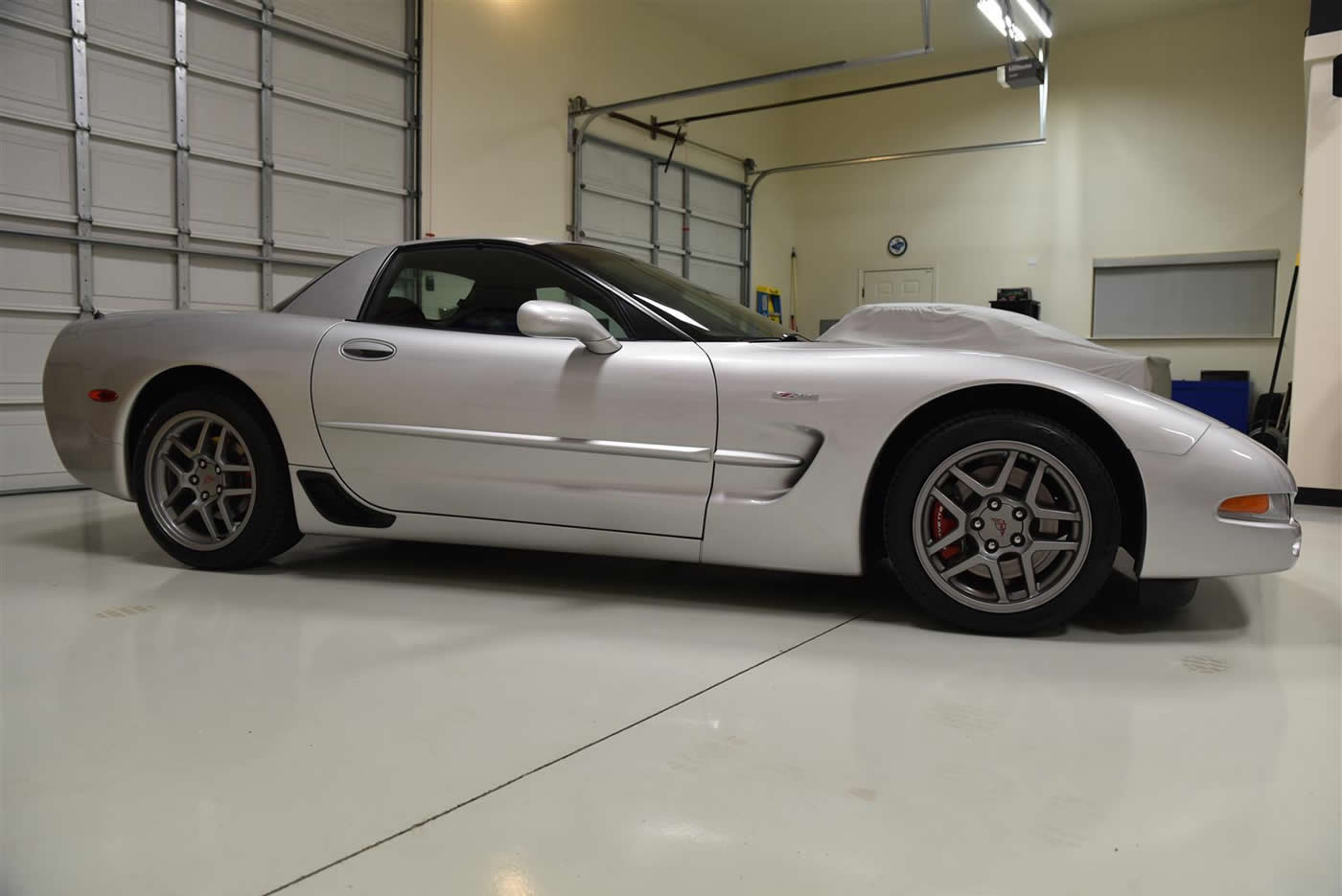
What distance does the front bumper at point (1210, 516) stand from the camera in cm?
208

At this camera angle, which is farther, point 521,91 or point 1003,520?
point 521,91

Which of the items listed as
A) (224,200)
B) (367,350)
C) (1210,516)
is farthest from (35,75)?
(1210,516)

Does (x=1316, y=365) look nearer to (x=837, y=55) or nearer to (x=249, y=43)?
(x=249, y=43)

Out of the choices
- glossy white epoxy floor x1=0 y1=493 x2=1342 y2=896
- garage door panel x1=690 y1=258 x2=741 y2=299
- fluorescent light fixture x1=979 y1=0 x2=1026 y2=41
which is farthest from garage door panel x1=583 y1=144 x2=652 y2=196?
glossy white epoxy floor x1=0 y1=493 x2=1342 y2=896

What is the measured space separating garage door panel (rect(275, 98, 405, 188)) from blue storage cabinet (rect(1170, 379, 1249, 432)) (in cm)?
838

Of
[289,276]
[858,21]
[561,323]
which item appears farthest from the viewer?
[858,21]

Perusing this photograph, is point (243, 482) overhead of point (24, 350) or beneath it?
beneath

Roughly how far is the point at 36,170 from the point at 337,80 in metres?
2.39

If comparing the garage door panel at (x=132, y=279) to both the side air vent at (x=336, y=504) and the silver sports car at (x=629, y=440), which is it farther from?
the side air vent at (x=336, y=504)

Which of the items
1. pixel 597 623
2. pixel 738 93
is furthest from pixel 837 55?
pixel 597 623

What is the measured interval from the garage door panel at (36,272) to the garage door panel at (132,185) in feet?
1.17

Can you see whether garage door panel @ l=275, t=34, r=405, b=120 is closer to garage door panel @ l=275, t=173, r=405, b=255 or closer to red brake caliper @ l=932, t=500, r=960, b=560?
garage door panel @ l=275, t=173, r=405, b=255

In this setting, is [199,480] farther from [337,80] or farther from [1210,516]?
[337,80]

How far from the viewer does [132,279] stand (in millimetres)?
5828
